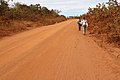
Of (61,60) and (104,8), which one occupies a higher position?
(104,8)

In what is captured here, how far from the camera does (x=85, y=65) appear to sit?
10000 mm

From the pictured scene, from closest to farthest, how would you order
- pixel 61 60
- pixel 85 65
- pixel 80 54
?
pixel 85 65
pixel 61 60
pixel 80 54

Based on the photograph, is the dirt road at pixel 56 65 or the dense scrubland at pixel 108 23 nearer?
the dirt road at pixel 56 65

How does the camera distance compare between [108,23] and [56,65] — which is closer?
[56,65]

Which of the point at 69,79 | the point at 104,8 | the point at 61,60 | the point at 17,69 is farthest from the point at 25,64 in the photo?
the point at 104,8

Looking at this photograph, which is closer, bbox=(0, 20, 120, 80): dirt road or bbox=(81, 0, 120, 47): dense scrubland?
bbox=(0, 20, 120, 80): dirt road

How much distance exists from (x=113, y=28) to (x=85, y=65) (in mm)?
8809

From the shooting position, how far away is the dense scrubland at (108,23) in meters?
17.5

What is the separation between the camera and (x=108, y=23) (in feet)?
64.7

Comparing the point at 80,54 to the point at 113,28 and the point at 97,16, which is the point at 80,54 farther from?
the point at 97,16

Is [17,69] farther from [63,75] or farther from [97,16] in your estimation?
[97,16]

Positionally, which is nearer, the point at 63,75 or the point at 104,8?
the point at 63,75

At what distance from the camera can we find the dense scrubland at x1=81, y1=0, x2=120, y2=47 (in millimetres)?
17500

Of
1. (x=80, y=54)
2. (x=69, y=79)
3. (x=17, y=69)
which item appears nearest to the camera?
(x=69, y=79)
